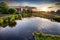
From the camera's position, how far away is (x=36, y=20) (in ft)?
9.75

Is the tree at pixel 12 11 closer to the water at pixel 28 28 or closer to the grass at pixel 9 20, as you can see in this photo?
the grass at pixel 9 20

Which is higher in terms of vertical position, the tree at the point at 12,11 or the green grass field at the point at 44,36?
the tree at the point at 12,11

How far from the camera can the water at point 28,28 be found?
2879 mm

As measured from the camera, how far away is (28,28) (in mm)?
2932

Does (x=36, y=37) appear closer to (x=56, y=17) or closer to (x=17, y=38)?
(x=17, y=38)

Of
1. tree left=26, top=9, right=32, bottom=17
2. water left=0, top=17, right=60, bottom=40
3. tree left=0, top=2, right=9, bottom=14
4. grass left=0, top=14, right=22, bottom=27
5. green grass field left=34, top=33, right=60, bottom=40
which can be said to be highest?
tree left=0, top=2, right=9, bottom=14

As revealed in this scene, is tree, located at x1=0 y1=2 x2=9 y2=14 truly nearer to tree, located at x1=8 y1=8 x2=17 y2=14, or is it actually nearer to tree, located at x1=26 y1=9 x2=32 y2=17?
tree, located at x1=8 y1=8 x2=17 y2=14

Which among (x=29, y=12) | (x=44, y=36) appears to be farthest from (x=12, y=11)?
(x=44, y=36)

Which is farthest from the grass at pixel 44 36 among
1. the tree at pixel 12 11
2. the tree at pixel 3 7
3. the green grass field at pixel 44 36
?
the tree at pixel 3 7

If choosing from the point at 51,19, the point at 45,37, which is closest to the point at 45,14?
the point at 51,19

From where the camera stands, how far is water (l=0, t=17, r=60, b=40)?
2.88 metres

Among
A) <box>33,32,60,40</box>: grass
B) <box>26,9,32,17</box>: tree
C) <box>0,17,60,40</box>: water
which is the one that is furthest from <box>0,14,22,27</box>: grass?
<box>33,32,60,40</box>: grass

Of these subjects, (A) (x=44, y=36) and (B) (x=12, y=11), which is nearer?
(A) (x=44, y=36)

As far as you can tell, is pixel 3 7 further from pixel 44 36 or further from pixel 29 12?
pixel 44 36
